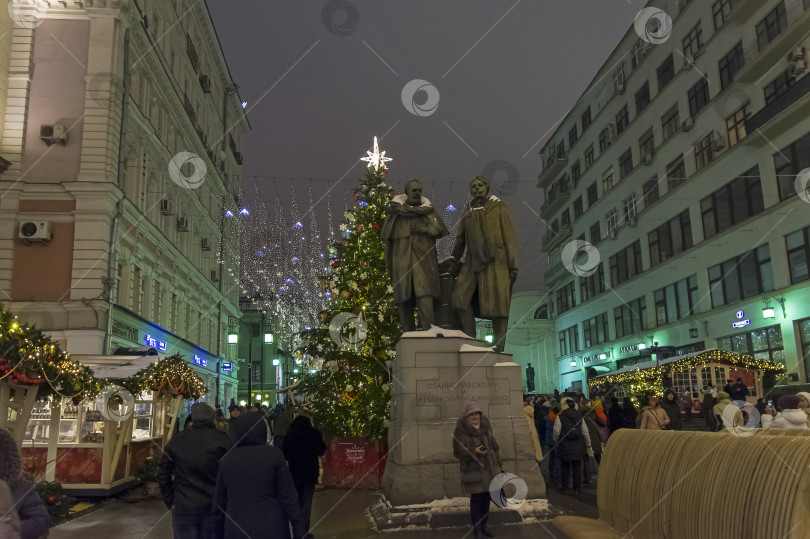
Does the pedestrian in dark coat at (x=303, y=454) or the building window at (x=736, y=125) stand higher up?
the building window at (x=736, y=125)

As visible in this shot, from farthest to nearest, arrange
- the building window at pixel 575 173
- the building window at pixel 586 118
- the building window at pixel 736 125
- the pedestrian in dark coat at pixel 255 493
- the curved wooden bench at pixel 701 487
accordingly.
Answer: the building window at pixel 575 173
the building window at pixel 586 118
the building window at pixel 736 125
the pedestrian in dark coat at pixel 255 493
the curved wooden bench at pixel 701 487

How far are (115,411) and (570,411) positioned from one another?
8906mm

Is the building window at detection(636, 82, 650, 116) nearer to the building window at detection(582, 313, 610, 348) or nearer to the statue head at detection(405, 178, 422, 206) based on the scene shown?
the building window at detection(582, 313, 610, 348)

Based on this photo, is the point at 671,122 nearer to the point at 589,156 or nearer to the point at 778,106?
the point at 778,106

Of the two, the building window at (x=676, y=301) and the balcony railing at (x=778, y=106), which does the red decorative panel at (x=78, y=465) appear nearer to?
the balcony railing at (x=778, y=106)

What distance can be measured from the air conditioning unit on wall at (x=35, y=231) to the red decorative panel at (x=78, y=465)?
1316 cm

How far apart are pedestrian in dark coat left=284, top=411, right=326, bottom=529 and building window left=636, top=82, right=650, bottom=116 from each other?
35.1 metres

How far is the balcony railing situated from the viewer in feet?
75.7

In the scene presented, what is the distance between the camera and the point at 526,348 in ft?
195

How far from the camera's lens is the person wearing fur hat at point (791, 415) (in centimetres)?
767

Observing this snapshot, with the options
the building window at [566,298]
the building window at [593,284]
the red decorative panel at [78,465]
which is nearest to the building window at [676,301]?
the building window at [593,284]

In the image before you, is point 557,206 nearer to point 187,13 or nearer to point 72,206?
point 187,13

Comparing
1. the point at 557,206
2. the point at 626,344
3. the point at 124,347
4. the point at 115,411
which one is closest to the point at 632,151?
the point at 626,344

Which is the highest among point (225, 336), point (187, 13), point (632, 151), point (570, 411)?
point (187, 13)
